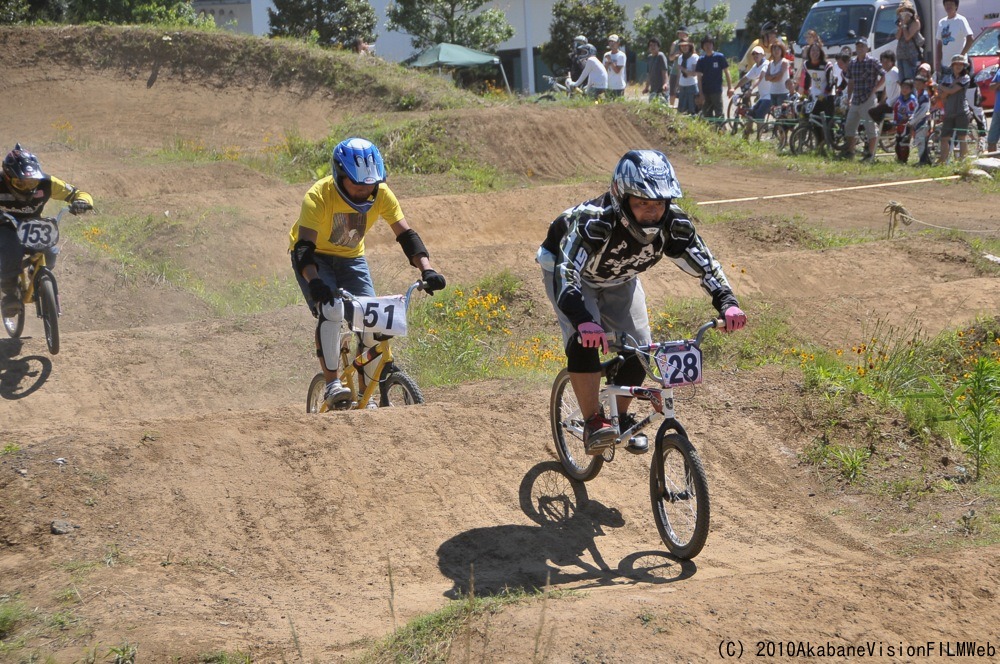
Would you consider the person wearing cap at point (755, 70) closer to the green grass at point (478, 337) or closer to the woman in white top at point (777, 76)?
the woman in white top at point (777, 76)

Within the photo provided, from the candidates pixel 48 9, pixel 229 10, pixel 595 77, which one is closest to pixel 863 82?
pixel 595 77

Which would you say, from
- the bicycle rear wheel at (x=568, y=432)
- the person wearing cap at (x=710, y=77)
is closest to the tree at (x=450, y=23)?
the person wearing cap at (x=710, y=77)

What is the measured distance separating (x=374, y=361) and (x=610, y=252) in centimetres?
232

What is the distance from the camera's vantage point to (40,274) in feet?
35.6

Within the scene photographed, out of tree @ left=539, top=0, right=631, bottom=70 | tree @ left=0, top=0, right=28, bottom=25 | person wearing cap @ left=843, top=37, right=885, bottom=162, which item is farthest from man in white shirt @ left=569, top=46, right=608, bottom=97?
tree @ left=0, top=0, right=28, bottom=25

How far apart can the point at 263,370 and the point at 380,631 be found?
6244mm

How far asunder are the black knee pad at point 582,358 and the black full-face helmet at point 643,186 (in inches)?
29.2

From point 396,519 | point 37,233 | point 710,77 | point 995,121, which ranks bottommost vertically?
point 396,519

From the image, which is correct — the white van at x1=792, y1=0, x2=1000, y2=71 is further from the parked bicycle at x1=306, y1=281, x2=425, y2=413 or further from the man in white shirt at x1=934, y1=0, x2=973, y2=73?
the parked bicycle at x1=306, y1=281, x2=425, y2=413

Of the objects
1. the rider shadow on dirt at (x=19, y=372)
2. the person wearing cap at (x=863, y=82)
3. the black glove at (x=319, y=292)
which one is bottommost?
the rider shadow on dirt at (x=19, y=372)

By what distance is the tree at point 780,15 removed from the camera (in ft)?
129

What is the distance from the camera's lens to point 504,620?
14.8 feet

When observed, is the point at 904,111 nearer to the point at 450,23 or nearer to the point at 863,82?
the point at 863,82

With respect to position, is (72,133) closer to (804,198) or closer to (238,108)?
(238,108)
